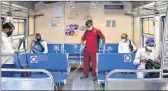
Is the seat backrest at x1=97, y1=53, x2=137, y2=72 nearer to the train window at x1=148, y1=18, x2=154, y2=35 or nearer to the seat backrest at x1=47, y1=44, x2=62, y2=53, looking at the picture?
the train window at x1=148, y1=18, x2=154, y2=35

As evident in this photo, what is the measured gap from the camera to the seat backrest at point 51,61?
3773 millimetres

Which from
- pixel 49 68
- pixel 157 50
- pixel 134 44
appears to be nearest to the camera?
pixel 157 50

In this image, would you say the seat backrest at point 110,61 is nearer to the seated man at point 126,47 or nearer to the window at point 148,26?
the window at point 148,26

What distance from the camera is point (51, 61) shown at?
379cm

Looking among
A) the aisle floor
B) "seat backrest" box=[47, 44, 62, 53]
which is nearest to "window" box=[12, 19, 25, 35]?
the aisle floor

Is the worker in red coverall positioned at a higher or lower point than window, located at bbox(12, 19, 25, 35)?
lower

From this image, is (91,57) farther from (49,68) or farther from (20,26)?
(20,26)

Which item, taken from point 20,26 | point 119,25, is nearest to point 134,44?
point 119,25

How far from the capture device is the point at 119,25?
21.2ft

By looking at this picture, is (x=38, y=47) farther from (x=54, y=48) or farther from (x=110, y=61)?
(x=110, y=61)

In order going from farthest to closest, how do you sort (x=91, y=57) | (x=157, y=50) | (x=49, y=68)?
(x=91, y=57) < (x=49, y=68) < (x=157, y=50)

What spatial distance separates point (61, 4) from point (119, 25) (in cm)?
152

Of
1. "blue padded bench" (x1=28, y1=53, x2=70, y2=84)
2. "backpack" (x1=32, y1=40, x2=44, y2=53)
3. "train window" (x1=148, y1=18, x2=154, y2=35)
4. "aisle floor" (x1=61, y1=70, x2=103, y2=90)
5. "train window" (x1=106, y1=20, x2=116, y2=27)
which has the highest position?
"train window" (x1=106, y1=20, x2=116, y2=27)

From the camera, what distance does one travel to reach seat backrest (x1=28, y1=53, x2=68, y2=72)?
3773 mm
